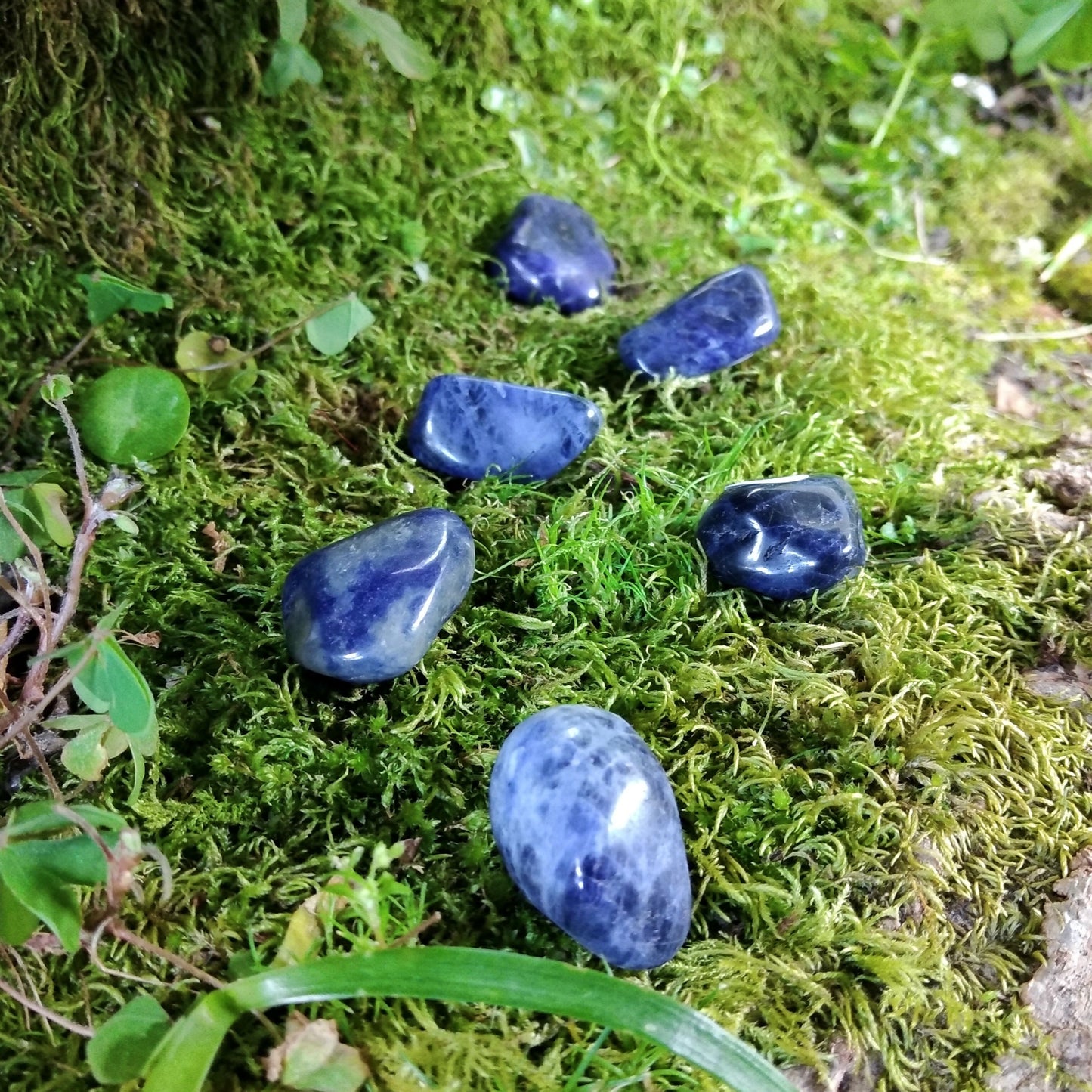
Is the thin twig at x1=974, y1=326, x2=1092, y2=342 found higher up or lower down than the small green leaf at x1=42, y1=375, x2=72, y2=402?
higher up

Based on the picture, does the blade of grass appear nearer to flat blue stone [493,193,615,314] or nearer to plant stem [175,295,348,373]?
plant stem [175,295,348,373]

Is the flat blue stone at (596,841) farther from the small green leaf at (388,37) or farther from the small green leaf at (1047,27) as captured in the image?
the small green leaf at (1047,27)

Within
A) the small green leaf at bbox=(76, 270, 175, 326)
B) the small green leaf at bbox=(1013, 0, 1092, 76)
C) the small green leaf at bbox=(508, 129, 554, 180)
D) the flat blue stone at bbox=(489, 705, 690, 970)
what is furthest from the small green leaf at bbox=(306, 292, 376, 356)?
the small green leaf at bbox=(1013, 0, 1092, 76)

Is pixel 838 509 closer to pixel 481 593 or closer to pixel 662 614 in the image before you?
pixel 662 614

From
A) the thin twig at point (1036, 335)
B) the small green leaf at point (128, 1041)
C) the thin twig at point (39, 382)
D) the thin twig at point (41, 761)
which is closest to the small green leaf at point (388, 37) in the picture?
the thin twig at point (39, 382)

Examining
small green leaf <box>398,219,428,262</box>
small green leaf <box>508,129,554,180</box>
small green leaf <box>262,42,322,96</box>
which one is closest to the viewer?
A: small green leaf <box>262,42,322,96</box>


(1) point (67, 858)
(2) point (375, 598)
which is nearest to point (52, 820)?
(1) point (67, 858)

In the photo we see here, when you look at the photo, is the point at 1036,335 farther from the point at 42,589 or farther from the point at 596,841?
the point at 42,589
